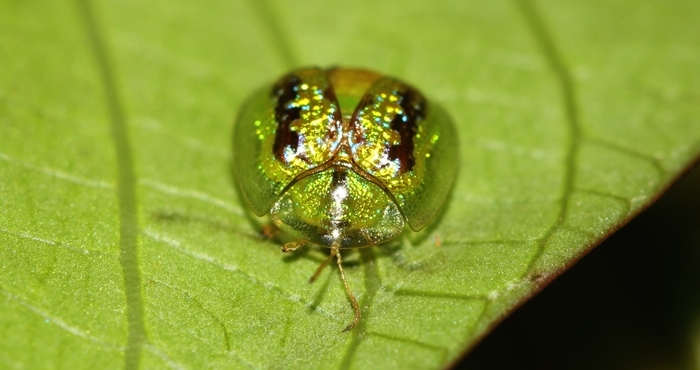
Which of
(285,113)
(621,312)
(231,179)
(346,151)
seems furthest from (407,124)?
(621,312)

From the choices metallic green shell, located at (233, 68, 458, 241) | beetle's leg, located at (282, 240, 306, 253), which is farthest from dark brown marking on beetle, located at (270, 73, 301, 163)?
beetle's leg, located at (282, 240, 306, 253)

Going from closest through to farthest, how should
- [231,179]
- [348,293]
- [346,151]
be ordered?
[348,293] < [346,151] < [231,179]

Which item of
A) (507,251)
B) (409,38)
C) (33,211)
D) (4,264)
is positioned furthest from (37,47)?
(507,251)

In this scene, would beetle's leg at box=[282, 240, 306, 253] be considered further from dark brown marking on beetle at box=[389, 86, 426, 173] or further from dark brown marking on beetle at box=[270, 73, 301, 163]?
dark brown marking on beetle at box=[389, 86, 426, 173]

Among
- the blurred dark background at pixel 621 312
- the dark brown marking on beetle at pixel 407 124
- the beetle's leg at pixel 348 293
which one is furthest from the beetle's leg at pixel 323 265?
the blurred dark background at pixel 621 312

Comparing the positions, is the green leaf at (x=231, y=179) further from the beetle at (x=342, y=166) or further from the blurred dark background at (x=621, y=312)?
the blurred dark background at (x=621, y=312)

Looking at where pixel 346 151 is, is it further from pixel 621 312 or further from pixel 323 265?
pixel 621 312

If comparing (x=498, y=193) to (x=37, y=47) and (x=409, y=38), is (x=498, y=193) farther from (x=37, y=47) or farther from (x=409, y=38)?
(x=37, y=47)
